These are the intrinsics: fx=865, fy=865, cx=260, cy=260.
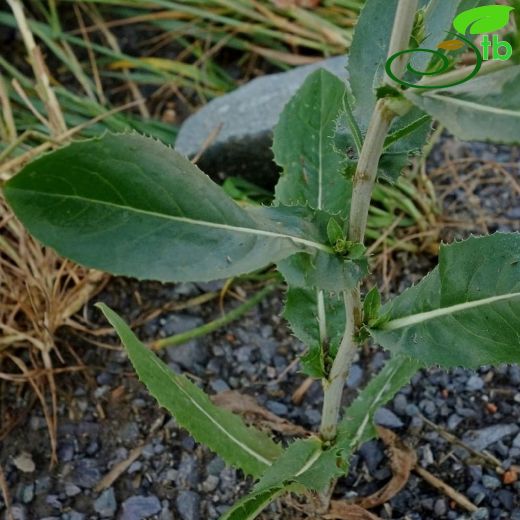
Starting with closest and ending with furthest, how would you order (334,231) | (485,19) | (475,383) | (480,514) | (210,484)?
(485,19) < (334,231) < (480,514) < (210,484) < (475,383)

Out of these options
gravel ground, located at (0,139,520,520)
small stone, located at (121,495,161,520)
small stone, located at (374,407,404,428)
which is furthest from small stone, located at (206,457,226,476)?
small stone, located at (374,407,404,428)

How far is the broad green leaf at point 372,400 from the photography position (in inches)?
57.1

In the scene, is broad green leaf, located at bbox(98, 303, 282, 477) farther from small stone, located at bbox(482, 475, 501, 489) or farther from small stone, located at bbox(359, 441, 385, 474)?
small stone, located at bbox(482, 475, 501, 489)

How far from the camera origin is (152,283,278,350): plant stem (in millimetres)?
1911

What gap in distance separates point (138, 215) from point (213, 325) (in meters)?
0.97

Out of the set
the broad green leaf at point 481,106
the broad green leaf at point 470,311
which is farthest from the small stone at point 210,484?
the broad green leaf at point 481,106

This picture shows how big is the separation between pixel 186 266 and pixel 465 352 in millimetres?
399

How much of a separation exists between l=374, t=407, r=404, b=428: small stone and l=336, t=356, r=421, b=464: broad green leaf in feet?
0.79

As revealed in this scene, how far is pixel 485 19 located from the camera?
0.88 meters

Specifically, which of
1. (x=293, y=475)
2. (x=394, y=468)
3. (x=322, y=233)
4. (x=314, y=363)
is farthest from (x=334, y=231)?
(x=394, y=468)

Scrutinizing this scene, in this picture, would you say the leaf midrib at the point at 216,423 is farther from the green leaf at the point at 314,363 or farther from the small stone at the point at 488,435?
the small stone at the point at 488,435

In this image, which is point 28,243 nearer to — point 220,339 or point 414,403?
point 220,339

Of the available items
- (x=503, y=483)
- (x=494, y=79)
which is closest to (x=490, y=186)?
(x=503, y=483)

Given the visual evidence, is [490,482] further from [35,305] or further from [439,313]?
[35,305]
